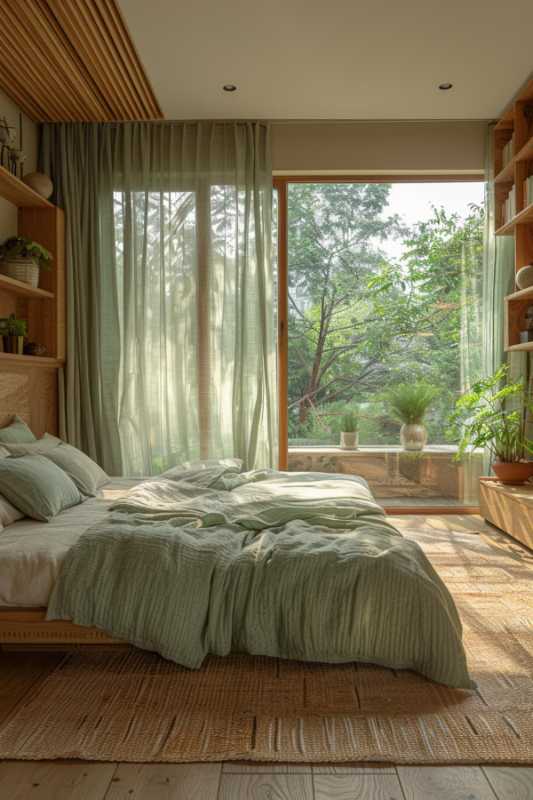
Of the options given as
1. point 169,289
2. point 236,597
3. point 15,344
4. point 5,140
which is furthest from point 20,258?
point 236,597

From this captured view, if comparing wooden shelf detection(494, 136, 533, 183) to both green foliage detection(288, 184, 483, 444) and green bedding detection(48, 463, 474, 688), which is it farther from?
green bedding detection(48, 463, 474, 688)

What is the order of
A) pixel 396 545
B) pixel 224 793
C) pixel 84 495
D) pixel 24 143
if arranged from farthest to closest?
pixel 24 143 < pixel 84 495 < pixel 396 545 < pixel 224 793

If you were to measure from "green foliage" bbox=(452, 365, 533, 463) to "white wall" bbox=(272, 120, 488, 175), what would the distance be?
5.28ft

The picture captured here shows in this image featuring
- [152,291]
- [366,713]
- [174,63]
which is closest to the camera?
[366,713]

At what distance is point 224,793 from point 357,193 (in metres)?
4.34

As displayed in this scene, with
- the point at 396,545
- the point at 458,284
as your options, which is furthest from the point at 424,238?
the point at 396,545

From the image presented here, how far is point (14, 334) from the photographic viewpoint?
390cm

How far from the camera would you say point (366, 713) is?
1.91 m

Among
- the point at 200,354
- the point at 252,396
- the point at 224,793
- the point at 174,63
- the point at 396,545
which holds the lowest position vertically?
the point at 224,793

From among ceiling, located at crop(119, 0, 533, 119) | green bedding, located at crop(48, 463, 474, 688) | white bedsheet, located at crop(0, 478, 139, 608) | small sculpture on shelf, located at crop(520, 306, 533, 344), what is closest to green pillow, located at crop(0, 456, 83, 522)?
white bedsheet, located at crop(0, 478, 139, 608)

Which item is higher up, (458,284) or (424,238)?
(424,238)

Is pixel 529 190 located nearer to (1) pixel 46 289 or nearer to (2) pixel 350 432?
(2) pixel 350 432

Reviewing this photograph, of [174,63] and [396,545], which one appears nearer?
[396,545]

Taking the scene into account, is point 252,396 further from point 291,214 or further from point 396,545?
point 396,545
